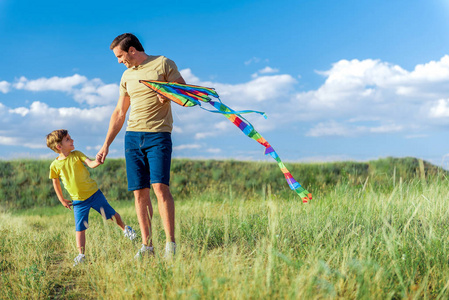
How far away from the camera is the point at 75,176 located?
4.72 m

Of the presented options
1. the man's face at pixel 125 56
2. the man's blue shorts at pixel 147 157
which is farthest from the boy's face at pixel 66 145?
the man's face at pixel 125 56

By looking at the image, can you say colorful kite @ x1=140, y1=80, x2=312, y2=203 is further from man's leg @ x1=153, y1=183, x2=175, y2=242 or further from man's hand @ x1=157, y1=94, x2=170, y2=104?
man's leg @ x1=153, y1=183, x2=175, y2=242

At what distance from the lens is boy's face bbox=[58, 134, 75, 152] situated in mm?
4750

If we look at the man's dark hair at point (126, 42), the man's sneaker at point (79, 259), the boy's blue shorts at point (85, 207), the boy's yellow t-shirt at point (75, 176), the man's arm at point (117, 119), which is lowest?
the man's sneaker at point (79, 259)

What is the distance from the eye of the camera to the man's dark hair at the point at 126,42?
4211 millimetres

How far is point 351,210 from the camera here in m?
4.94

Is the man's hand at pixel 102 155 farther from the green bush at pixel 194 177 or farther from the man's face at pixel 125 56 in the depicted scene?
the green bush at pixel 194 177

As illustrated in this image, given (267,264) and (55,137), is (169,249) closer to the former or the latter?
(267,264)

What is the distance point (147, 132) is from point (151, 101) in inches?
13.3

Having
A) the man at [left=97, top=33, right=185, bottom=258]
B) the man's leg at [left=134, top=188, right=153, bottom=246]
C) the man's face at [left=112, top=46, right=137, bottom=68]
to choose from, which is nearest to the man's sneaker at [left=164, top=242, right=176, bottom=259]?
the man at [left=97, top=33, right=185, bottom=258]

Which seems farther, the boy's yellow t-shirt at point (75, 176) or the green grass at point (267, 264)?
the boy's yellow t-shirt at point (75, 176)

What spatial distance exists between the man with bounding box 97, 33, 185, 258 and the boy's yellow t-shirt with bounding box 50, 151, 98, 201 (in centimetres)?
49

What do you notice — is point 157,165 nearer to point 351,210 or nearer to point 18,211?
point 351,210

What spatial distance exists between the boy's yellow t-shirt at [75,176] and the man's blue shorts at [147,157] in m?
0.78
